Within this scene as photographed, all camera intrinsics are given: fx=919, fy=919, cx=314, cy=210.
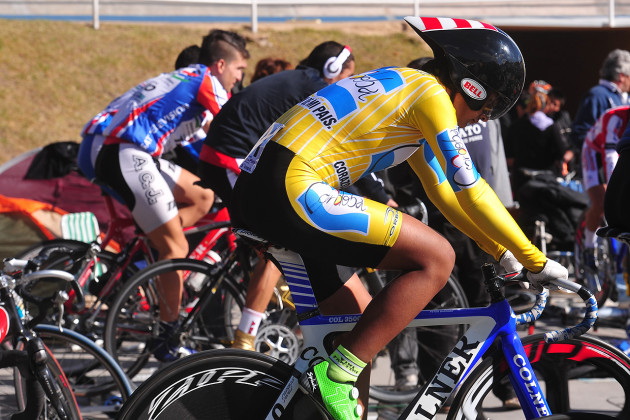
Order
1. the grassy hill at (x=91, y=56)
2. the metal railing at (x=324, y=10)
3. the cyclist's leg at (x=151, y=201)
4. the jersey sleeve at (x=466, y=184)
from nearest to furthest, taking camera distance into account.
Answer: the jersey sleeve at (x=466, y=184) → the cyclist's leg at (x=151, y=201) → the grassy hill at (x=91, y=56) → the metal railing at (x=324, y=10)

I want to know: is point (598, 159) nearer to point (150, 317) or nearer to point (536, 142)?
point (536, 142)

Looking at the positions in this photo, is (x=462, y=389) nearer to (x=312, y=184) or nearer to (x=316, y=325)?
(x=316, y=325)

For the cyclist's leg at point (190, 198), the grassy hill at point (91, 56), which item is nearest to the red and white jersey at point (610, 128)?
the cyclist's leg at point (190, 198)

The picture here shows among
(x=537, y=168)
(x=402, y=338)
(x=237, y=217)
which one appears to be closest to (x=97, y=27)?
(x=537, y=168)

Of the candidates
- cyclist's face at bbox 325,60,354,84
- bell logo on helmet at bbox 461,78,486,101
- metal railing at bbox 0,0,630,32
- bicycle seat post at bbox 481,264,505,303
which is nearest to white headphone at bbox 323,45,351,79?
cyclist's face at bbox 325,60,354,84

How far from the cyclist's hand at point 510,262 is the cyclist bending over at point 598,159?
3.06m

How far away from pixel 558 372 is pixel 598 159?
3.97m

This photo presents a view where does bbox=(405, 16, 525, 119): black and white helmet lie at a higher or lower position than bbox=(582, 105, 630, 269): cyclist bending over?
higher

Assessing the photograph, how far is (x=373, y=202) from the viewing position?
3.31m

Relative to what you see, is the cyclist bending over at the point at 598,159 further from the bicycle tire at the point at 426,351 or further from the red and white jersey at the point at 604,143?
the bicycle tire at the point at 426,351

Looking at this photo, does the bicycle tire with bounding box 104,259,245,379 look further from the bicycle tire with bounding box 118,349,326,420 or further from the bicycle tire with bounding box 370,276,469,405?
the bicycle tire with bounding box 118,349,326,420

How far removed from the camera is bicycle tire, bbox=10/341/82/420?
12.4ft

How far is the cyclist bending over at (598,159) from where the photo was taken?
675 centimetres

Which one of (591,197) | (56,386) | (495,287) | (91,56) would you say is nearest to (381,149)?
(495,287)
